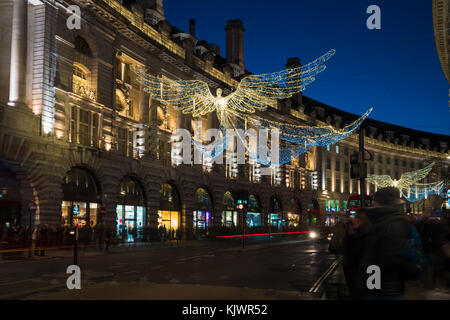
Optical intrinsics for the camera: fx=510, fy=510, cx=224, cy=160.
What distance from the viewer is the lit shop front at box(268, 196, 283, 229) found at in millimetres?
65500

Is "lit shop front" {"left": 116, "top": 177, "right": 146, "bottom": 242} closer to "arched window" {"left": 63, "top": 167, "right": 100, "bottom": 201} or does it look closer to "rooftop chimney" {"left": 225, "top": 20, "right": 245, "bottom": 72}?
"arched window" {"left": 63, "top": 167, "right": 100, "bottom": 201}

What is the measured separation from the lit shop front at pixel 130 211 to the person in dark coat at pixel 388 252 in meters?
33.1

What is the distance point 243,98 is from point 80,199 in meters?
13.0

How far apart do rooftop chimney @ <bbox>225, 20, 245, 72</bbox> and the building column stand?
34.5 m

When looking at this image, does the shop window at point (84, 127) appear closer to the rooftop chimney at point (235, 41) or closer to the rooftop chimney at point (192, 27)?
the rooftop chimney at point (192, 27)

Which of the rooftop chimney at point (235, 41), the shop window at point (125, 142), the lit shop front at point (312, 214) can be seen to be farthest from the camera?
the lit shop front at point (312, 214)

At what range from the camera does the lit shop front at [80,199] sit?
33.1 meters

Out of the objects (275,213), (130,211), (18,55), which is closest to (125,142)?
(130,211)

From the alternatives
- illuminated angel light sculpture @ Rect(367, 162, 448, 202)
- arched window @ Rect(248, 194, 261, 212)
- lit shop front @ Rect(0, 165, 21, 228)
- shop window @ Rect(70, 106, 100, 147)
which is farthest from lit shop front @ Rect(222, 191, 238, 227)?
illuminated angel light sculpture @ Rect(367, 162, 448, 202)

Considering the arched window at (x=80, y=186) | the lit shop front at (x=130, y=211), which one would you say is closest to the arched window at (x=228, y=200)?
the lit shop front at (x=130, y=211)

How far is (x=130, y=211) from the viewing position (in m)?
39.7

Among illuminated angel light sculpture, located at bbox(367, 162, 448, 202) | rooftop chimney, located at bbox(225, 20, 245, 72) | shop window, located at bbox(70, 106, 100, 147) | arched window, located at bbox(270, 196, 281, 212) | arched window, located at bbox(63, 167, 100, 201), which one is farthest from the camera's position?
illuminated angel light sculpture, located at bbox(367, 162, 448, 202)

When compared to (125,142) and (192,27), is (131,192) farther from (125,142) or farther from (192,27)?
(192,27)

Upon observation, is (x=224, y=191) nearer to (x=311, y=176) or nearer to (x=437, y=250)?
(x=311, y=176)
